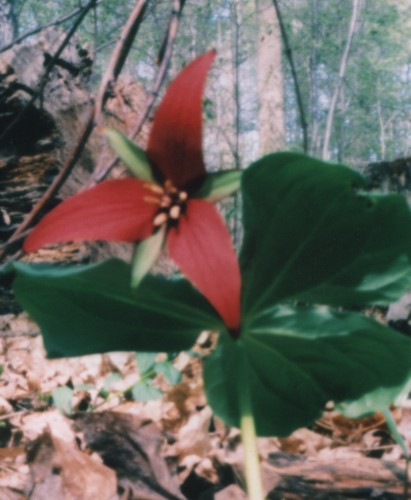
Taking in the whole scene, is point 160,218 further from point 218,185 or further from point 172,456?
point 172,456

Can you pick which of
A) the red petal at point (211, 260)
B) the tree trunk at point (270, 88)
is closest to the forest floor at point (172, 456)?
the red petal at point (211, 260)

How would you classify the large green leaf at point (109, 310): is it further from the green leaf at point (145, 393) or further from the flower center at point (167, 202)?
the green leaf at point (145, 393)

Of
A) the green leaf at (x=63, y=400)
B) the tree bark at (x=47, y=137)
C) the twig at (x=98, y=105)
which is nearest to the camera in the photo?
the twig at (x=98, y=105)

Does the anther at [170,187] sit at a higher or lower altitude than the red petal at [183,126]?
lower

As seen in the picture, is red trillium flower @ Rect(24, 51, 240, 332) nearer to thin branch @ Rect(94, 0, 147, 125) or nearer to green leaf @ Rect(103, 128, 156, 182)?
green leaf @ Rect(103, 128, 156, 182)

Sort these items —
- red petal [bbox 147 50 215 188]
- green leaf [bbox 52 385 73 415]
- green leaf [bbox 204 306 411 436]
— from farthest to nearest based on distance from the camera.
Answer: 1. green leaf [bbox 52 385 73 415]
2. green leaf [bbox 204 306 411 436]
3. red petal [bbox 147 50 215 188]

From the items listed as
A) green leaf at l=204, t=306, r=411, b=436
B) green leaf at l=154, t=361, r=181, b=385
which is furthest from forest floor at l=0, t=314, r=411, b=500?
green leaf at l=204, t=306, r=411, b=436
